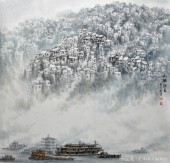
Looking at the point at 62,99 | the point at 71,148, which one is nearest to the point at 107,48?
the point at 62,99

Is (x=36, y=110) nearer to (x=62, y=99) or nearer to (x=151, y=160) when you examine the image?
(x=62, y=99)

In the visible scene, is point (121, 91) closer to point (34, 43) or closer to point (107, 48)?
point (107, 48)

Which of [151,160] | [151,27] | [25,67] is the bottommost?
[151,160]

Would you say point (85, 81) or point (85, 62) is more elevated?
point (85, 62)

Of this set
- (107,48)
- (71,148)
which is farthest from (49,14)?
(71,148)

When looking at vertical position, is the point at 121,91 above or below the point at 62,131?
above

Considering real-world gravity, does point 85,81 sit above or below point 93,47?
below
